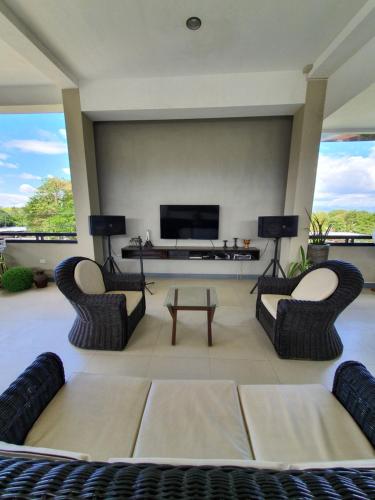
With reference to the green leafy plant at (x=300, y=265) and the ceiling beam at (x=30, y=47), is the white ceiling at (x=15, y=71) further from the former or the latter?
the green leafy plant at (x=300, y=265)

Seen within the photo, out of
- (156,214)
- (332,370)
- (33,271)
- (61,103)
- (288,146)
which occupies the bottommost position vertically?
(332,370)

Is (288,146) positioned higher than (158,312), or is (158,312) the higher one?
(288,146)

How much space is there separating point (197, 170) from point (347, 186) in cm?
297

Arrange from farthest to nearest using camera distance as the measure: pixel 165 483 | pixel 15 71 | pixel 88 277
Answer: pixel 15 71 < pixel 88 277 < pixel 165 483

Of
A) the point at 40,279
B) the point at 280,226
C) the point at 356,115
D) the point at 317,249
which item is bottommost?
the point at 40,279

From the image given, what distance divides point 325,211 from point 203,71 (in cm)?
331

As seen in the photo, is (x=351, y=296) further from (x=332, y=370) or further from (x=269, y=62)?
(x=269, y=62)

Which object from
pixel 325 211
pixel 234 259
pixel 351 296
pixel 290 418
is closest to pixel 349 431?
pixel 290 418

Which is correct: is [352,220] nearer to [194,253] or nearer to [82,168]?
[194,253]

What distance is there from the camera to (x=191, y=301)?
2.29 metres

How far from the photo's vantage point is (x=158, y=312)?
9.66 ft

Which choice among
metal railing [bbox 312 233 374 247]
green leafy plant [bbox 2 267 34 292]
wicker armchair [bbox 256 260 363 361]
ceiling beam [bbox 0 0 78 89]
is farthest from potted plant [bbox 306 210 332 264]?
green leafy plant [bbox 2 267 34 292]

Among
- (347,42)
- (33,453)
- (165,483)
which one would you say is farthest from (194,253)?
(165,483)

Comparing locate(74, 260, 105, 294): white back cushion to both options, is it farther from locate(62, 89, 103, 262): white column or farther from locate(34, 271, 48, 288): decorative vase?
locate(34, 271, 48, 288): decorative vase
